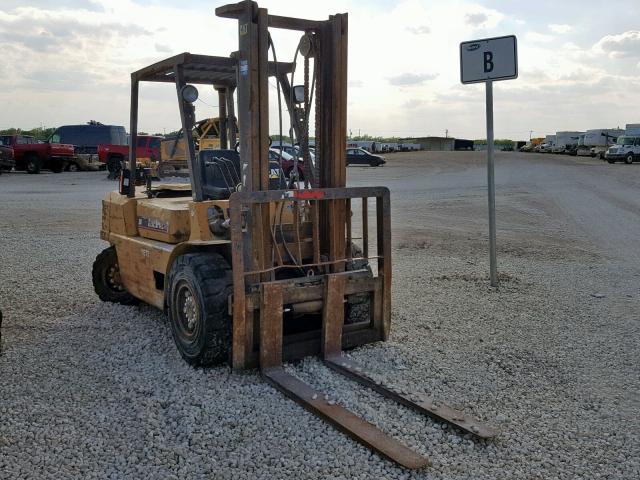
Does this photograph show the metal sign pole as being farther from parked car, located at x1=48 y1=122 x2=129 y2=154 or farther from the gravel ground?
parked car, located at x1=48 y1=122 x2=129 y2=154

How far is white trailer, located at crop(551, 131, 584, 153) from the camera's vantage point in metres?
67.7

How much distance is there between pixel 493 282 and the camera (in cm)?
828

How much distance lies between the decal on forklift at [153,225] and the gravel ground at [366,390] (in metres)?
1.03

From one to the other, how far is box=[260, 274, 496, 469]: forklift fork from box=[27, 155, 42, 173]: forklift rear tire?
3043cm

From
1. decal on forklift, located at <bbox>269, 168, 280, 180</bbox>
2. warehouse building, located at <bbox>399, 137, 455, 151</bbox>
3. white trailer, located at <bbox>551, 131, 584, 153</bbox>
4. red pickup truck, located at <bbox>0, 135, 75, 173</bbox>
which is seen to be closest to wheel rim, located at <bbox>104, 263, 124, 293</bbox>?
decal on forklift, located at <bbox>269, 168, 280, 180</bbox>

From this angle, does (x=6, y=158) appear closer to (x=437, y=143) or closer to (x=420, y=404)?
(x=420, y=404)

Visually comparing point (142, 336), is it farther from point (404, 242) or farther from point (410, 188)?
point (410, 188)

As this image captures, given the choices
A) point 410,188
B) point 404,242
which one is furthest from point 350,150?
point 404,242

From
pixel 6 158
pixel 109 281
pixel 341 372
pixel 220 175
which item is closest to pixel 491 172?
pixel 220 175

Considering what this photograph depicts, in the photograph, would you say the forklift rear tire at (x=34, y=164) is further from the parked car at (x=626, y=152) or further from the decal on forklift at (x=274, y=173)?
the parked car at (x=626, y=152)

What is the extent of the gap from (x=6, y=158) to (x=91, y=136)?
577 centimetres

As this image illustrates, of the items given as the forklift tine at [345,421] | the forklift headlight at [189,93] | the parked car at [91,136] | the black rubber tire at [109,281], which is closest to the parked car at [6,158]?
the parked car at [91,136]

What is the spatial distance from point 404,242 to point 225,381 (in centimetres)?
758

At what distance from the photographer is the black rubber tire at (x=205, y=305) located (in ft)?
16.7
